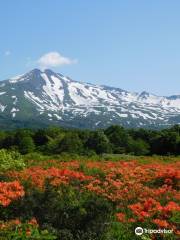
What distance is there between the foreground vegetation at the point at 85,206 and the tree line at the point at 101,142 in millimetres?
59665

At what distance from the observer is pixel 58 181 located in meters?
17.9

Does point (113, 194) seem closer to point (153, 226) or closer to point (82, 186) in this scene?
point (82, 186)

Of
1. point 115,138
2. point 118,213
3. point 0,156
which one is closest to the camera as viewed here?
point 118,213

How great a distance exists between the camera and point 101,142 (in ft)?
307

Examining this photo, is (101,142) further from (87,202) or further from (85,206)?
(85,206)

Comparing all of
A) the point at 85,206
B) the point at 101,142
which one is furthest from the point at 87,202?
the point at 101,142

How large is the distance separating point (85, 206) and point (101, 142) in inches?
3178

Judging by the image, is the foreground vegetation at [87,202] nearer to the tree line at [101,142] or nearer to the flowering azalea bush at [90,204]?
the flowering azalea bush at [90,204]

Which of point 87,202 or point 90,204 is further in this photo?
point 87,202

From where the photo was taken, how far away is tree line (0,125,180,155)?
8369 cm

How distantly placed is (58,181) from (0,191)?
3.08m

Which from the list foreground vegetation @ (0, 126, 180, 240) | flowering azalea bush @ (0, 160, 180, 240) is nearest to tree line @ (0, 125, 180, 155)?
foreground vegetation @ (0, 126, 180, 240)

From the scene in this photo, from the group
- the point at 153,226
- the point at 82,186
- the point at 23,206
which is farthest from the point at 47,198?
the point at 82,186

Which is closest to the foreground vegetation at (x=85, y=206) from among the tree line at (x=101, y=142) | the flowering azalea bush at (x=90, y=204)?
the flowering azalea bush at (x=90, y=204)
